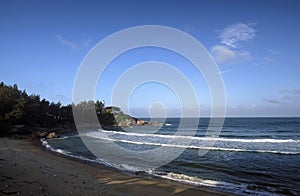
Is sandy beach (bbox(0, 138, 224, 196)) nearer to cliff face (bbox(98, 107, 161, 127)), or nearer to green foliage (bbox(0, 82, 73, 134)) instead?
green foliage (bbox(0, 82, 73, 134))

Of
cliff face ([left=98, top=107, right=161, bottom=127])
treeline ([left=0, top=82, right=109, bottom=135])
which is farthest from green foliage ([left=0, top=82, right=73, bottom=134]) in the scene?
cliff face ([left=98, top=107, right=161, bottom=127])

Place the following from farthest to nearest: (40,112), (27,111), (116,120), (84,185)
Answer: (116,120) → (40,112) → (27,111) → (84,185)

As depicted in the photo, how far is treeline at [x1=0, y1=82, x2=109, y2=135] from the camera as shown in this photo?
1684 inches

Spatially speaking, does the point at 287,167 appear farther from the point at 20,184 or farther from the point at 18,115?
the point at 18,115

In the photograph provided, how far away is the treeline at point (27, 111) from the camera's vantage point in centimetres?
4276

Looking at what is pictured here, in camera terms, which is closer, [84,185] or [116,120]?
[84,185]

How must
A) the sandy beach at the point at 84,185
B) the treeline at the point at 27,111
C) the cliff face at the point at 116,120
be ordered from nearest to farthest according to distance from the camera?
the sandy beach at the point at 84,185 → the treeline at the point at 27,111 → the cliff face at the point at 116,120

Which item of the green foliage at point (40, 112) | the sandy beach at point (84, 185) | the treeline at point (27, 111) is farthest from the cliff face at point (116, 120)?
the sandy beach at point (84, 185)

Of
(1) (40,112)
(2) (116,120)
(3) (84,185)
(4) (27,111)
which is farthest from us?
(2) (116,120)

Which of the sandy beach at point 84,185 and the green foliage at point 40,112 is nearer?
the sandy beach at point 84,185

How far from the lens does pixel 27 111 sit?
48.7 meters

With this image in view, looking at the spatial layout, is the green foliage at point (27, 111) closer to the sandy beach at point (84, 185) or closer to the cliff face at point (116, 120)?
the cliff face at point (116, 120)

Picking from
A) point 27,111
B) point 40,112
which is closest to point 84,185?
point 27,111

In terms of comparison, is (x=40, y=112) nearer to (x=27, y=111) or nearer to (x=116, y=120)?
(x=27, y=111)
